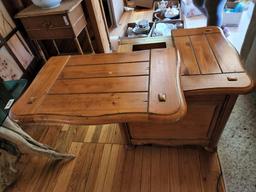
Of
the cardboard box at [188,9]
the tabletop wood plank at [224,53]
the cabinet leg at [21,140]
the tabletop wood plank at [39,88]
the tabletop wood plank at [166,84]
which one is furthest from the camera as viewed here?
the cardboard box at [188,9]

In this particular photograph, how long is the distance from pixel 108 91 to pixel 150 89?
18 centimetres

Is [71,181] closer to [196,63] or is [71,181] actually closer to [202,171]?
[202,171]

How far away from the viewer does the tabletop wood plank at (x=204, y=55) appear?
0.91m

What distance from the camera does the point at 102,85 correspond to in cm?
83

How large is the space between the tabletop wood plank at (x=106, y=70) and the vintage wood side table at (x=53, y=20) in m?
0.83

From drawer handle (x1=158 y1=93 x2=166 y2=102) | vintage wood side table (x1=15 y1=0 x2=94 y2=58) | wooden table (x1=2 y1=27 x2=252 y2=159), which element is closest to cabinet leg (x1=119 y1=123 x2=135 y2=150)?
wooden table (x1=2 y1=27 x2=252 y2=159)

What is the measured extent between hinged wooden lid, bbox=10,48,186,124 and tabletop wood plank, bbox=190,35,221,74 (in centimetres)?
16

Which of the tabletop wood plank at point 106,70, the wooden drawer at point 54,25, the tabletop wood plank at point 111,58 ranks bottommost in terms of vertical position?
the wooden drawer at point 54,25

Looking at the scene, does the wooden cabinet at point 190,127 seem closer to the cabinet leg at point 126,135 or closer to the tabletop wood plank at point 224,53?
the cabinet leg at point 126,135

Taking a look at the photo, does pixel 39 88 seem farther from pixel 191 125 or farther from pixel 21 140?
pixel 191 125

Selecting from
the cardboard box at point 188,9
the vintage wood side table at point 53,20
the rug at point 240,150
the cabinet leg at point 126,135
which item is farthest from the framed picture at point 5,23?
the cardboard box at point 188,9

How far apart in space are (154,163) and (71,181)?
23.2 inches

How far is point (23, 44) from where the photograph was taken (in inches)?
70.9

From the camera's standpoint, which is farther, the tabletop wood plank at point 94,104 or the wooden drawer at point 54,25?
the wooden drawer at point 54,25
